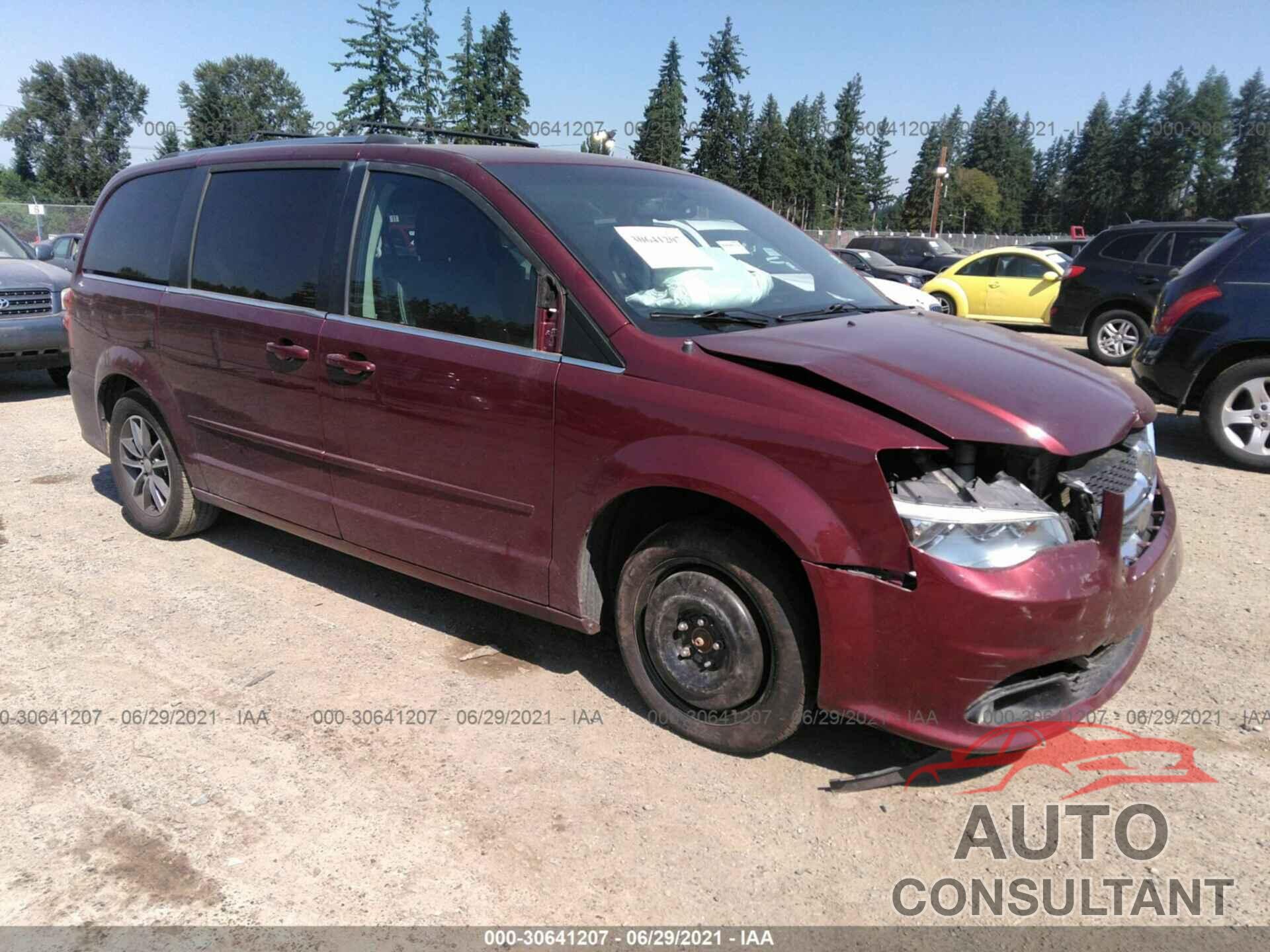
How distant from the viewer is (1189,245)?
Answer: 11680 millimetres

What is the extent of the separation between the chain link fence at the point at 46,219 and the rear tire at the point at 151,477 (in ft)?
96.5


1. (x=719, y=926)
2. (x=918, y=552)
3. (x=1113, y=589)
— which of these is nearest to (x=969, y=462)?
(x=918, y=552)

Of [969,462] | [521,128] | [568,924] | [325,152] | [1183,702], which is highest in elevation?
[521,128]

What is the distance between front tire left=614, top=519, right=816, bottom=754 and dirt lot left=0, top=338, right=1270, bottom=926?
0.54 ft

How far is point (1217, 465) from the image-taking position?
22.1 ft

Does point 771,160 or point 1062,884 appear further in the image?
point 771,160

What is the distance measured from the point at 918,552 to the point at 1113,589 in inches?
25.4

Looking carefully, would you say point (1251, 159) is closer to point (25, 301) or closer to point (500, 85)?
point (500, 85)

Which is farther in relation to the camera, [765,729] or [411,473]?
[411,473]

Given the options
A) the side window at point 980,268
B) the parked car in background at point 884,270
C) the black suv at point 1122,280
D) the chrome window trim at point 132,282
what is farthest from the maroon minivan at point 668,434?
the side window at point 980,268

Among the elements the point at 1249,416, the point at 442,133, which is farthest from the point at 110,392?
the point at 1249,416

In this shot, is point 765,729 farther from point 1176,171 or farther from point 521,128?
point 1176,171

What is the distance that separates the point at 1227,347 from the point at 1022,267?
380 inches

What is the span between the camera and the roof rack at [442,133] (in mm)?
4250
